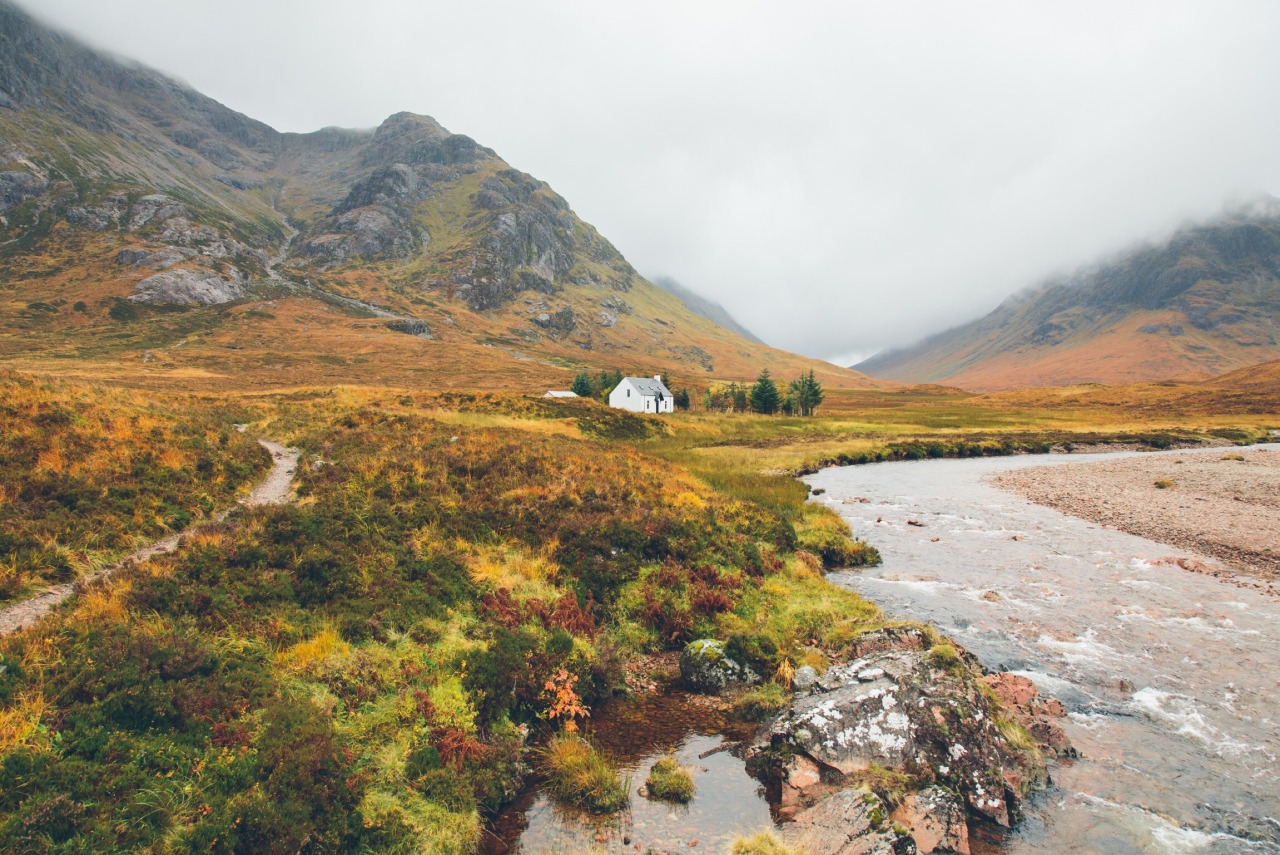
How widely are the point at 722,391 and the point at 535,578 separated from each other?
13017 cm

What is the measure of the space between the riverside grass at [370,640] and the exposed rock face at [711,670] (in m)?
0.60

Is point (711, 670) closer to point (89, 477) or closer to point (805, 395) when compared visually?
point (89, 477)

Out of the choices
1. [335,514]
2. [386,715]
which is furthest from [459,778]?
[335,514]

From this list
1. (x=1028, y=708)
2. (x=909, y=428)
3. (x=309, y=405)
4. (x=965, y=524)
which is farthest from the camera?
(x=909, y=428)

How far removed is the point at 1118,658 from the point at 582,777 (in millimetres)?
14842

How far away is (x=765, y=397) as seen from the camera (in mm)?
120938

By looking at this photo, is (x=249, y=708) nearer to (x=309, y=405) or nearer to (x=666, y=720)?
(x=666, y=720)

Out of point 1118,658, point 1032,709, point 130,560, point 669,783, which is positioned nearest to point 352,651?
point 130,560

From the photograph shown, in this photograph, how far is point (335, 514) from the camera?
17578 mm

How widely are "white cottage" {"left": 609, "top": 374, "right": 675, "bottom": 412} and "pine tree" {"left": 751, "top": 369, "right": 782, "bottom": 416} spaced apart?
20.7m

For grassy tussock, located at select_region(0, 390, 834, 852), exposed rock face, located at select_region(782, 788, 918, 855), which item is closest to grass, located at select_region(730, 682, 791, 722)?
grassy tussock, located at select_region(0, 390, 834, 852)

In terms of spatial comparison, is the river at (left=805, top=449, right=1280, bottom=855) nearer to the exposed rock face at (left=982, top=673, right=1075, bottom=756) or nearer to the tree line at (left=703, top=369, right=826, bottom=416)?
the exposed rock face at (left=982, top=673, right=1075, bottom=756)

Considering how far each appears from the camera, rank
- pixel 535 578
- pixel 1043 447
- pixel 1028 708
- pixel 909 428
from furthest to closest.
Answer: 1. pixel 909 428
2. pixel 1043 447
3. pixel 535 578
4. pixel 1028 708

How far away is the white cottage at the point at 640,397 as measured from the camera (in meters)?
104
